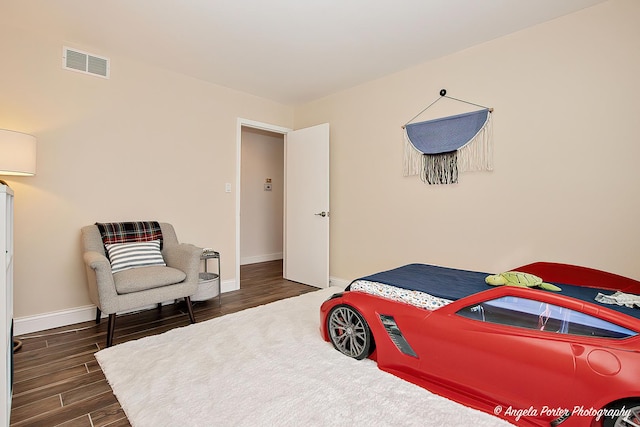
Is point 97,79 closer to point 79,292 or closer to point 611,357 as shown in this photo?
point 79,292

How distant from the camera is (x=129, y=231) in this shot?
291 cm

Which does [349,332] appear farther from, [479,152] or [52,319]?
[52,319]

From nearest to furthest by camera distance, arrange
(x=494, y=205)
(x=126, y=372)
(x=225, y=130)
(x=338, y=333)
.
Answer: (x=126, y=372), (x=338, y=333), (x=494, y=205), (x=225, y=130)

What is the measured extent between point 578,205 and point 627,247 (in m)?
0.39

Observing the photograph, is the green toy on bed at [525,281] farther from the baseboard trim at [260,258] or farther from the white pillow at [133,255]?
the baseboard trim at [260,258]

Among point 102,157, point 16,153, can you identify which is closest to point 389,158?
point 102,157

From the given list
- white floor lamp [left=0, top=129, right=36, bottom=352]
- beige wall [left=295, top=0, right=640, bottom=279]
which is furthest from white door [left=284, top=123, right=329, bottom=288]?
white floor lamp [left=0, top=129, right=36, bottom=352]

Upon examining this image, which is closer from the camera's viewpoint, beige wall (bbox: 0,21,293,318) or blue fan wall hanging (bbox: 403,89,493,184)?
beige wall (bbox: 0,21,293,318)

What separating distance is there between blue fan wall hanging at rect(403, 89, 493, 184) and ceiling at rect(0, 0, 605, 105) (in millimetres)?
639

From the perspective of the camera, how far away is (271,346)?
7.29 ft

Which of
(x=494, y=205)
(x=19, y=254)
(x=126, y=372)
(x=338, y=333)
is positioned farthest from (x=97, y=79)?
(x=494, y=205)

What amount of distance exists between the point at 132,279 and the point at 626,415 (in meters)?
2.84

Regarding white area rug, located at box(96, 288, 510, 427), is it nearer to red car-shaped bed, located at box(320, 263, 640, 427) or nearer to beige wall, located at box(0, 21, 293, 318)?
red car-shaped bed, located at box(320, 263, 640, 427)

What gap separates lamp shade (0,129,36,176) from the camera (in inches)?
83.4
